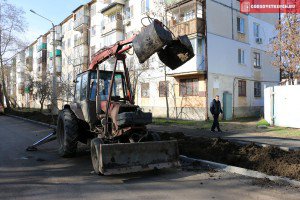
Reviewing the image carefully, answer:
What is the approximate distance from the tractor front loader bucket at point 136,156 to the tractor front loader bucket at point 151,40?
70.7 inches

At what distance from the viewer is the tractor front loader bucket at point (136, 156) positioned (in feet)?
19.7

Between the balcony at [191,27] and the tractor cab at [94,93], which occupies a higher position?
the balcony at [191,27]

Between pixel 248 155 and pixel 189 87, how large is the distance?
16970mm

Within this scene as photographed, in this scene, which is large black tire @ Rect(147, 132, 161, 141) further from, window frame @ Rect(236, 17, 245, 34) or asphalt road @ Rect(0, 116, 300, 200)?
window frame @ Rect(236, 17, 245, 34)

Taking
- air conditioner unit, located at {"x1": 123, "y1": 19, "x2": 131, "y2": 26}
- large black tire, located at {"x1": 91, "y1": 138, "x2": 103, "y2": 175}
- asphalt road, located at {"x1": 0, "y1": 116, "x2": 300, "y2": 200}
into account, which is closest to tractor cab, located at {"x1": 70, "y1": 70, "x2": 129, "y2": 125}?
large black tire, located at {"x1": 91, "y1": 138, "x2": 103, "y2": 175}

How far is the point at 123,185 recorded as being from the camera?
5949mm

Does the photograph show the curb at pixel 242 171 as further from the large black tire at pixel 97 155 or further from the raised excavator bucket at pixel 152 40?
the raised excavator bucket at pixel 152 40

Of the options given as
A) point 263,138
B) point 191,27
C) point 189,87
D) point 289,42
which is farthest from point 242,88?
point 263,138

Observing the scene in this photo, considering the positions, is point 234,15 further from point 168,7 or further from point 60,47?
point 60,47

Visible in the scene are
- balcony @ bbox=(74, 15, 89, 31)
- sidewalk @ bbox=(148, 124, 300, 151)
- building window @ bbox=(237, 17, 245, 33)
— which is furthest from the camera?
balcony @ bbox=(74, 15, 89, 31)

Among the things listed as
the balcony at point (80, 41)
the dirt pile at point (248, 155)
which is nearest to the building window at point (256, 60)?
the dirt pile at point (248, 155)

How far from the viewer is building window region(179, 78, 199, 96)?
23.9m

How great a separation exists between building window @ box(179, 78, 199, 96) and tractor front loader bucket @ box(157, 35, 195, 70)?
17022mm

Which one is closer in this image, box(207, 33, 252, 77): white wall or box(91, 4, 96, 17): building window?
box(207, 33, 252, 77): white wall
